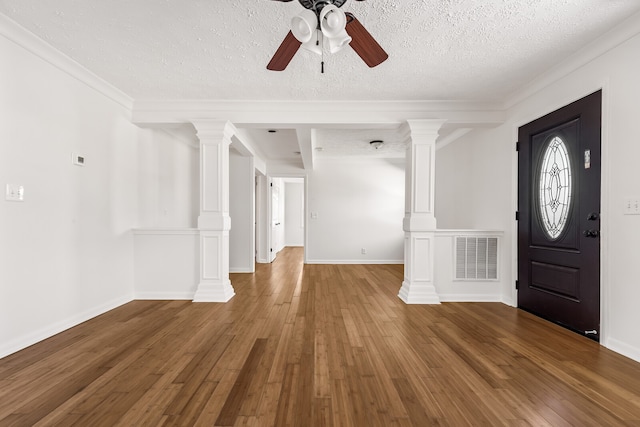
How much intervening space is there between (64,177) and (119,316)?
1417 millimetres

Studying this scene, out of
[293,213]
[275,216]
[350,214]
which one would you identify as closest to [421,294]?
[350,214]

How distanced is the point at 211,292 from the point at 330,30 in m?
3.10

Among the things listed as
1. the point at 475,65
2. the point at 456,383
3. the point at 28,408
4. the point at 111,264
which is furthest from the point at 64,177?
the point at 475,65

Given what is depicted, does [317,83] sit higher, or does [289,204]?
[317,83]

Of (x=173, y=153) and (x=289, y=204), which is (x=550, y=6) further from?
(x=289, y=204)

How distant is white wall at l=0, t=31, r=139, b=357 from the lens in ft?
7.25

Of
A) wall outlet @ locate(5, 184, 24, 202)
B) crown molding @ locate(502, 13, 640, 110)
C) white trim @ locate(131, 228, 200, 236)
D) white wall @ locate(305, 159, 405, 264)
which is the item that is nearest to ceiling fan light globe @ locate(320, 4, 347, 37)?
crown molding @ locate(502, 13, 640, 110)

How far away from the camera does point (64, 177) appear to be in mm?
2666

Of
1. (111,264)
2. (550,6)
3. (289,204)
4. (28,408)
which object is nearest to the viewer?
(28,408)

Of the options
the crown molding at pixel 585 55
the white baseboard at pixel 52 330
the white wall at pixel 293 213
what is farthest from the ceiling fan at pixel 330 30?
the white wall at pixel 293 213

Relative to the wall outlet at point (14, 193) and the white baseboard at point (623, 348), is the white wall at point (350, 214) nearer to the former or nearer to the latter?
the white baseboard at point (623, 348)

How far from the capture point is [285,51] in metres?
1.87

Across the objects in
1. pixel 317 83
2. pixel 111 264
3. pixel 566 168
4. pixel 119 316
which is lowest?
pixel 119 316

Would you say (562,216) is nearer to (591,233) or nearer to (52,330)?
(591,233)
